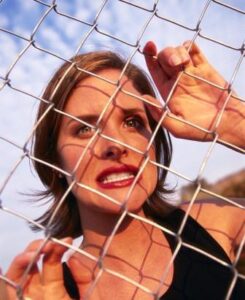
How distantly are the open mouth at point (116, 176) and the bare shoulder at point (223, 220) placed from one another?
0.29 m

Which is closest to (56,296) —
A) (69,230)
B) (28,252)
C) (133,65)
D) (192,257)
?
(28,252)

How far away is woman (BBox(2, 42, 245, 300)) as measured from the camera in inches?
56.4

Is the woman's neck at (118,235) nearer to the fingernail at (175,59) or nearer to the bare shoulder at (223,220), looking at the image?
the bare shoulder at (223,220)

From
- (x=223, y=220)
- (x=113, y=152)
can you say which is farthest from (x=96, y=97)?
(x=223, y=220)

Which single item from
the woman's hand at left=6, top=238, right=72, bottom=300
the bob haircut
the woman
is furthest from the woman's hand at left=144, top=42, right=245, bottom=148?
the woman's hand at left=6, top=238, right=72, bottom=300

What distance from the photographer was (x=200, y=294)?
4.89ft

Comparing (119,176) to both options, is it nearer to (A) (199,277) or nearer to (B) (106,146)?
(B) (106,146)

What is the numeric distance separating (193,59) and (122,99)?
0.24 m

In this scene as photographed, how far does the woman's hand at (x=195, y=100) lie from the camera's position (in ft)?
4.89

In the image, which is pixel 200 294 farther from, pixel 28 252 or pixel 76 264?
pixel 28 252

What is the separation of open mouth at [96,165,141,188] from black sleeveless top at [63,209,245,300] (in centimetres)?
32

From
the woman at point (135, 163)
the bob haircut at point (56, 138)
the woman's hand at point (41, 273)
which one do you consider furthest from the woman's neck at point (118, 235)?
the woman's hand at point (41, 273)

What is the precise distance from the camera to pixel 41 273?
1.13 m

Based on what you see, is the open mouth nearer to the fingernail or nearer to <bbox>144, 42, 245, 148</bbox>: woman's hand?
<bbox>144, 42, 245, 148</bbox>: woman's hand
